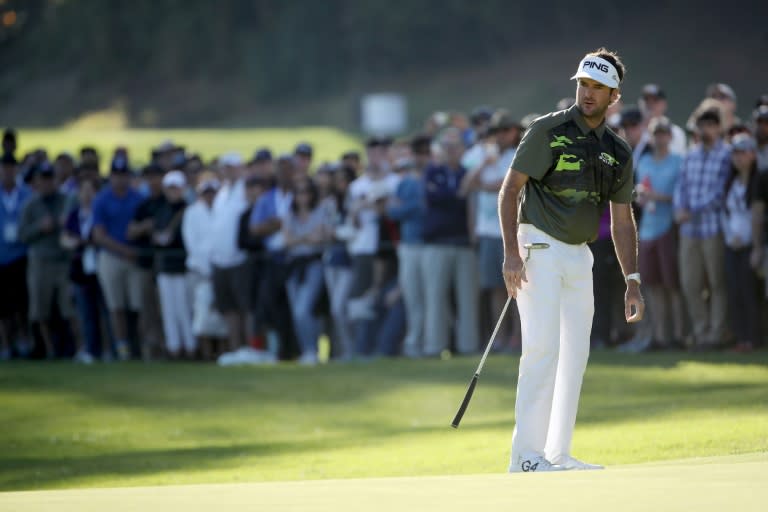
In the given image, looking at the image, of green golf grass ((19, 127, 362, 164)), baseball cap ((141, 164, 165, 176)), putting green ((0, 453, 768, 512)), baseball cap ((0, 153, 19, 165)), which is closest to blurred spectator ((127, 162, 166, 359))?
baseball cap ((141, 164, 165, 176))

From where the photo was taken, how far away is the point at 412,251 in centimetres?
1809

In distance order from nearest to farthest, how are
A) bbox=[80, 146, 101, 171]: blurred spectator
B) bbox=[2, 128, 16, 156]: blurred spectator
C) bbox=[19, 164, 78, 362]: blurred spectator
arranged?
bbox=[19, 164, 78, 362]: blurred spectator, bbox=[80, 146, 101, 171]: blurred spectator, bbox=[2, 128, 16, 156]: blurred spectator

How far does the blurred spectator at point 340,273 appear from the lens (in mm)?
18922

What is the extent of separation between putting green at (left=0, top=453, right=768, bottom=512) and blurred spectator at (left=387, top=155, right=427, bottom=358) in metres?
10.1

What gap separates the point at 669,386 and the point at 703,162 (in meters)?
2.83

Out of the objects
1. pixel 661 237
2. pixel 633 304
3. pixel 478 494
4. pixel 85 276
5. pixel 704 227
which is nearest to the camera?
pixel 478 494

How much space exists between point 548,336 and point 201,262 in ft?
38.1

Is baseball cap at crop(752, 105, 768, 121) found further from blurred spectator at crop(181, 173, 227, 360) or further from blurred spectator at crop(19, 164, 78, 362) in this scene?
blurred spectator at crop(19, 164, 78, 362)

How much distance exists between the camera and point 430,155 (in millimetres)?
18578

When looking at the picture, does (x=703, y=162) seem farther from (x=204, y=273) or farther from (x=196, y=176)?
(x=196, y=176)

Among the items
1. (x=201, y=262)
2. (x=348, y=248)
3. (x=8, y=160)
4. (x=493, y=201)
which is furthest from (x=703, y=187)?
(x=8, y=160)

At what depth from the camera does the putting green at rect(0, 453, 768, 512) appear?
6.71 metres

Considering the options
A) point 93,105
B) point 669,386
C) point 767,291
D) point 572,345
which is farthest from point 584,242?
point 93,105

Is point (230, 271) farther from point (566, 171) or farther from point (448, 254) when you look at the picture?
point (566, 171)
